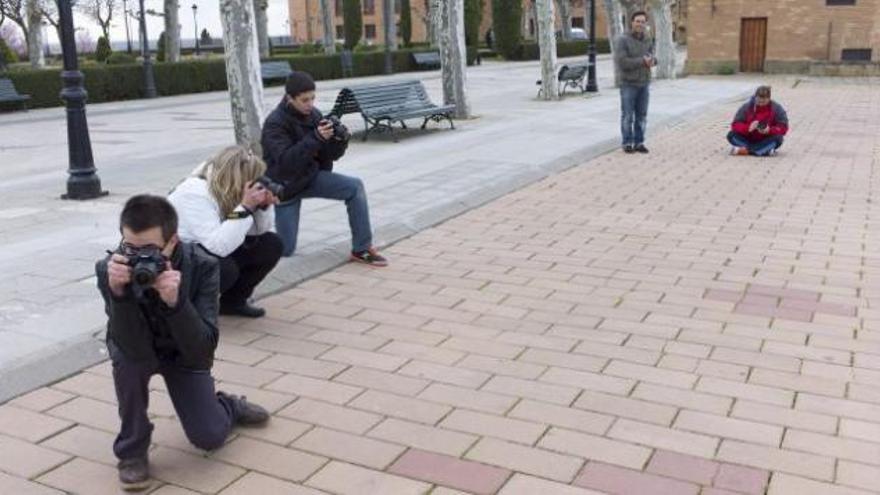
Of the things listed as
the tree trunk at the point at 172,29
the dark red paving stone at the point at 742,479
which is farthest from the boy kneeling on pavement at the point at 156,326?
the tree trunk at the point at 172,29

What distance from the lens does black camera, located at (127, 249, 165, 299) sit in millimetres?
2934

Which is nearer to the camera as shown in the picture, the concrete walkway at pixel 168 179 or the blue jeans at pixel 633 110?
the concrete walkway at pixel 168 179

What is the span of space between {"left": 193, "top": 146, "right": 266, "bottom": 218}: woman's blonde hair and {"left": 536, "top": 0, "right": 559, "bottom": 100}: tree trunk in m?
15.4

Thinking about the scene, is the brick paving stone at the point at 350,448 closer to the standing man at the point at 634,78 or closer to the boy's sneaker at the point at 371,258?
the boy's sneaker at the point at 371,258

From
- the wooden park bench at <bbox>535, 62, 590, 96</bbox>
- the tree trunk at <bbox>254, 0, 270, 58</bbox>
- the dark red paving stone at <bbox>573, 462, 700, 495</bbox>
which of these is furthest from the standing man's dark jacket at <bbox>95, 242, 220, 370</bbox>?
the tree trunk at <bbox>254, 0, 270, 58</bbox>

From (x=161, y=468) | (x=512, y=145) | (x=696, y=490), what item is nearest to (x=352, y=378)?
(x=161, y=468)

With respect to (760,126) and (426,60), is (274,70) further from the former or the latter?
(760,126)

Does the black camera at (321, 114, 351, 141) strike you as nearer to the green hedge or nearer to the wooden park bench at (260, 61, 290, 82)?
the green hedge

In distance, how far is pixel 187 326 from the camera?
3.20 metres

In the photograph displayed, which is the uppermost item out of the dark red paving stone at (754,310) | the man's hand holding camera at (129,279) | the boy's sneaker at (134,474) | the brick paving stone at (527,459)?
the man's hand holding camera at (129,279)

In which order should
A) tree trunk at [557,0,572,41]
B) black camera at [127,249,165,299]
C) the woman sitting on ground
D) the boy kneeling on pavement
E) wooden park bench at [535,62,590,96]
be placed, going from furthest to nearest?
tree trunk at [557,0,572,41] < wooden park bench at [535,62,590,96] < the woman sitting on ground < the boy kneeling on pavement < black camera at [127,249,165,299]

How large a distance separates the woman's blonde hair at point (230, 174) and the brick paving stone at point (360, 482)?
61.1 inches

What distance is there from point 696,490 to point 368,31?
→ 8618 centimetres

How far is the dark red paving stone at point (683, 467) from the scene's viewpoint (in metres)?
3.35
